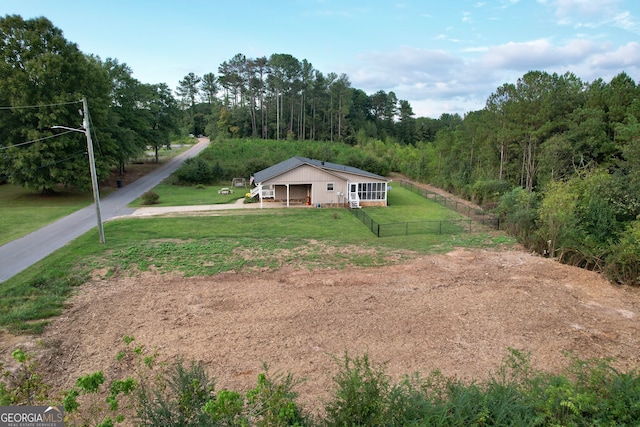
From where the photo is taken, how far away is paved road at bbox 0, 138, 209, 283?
47.0 ft

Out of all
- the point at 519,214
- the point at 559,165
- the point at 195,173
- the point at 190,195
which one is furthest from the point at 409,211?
the point at 195,173

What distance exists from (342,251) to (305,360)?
28.4 feet

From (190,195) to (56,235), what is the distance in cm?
1307

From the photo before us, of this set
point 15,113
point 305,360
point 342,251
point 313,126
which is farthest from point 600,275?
point 313,126

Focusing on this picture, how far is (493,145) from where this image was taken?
1251 inches

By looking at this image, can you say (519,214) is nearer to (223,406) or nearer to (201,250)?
(201,250)

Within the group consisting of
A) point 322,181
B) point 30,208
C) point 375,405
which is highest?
point 322,181

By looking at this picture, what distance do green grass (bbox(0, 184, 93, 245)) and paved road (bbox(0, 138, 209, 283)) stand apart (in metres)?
0.67

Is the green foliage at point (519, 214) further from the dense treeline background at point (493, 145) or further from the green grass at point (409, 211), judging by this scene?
the green grass at point (409, 211)

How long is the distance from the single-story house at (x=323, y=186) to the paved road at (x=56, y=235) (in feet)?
32.7

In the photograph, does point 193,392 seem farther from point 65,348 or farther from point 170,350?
point 65,348

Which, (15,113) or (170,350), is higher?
(15,113)

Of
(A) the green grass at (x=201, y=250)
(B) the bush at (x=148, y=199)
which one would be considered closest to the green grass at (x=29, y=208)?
(A) the green grass at (x=201, y=250)

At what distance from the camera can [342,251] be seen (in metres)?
17.0
